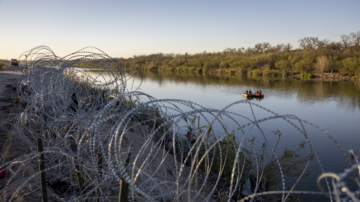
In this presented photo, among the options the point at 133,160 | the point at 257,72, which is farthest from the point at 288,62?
the point at 133,160

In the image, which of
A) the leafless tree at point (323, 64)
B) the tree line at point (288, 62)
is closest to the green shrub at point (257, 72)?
the tree line at point (288, 62)

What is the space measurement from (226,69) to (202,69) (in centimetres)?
852

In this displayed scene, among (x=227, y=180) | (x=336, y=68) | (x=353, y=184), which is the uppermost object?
(x=336, y=68)

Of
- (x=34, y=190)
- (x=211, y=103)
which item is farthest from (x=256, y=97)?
(x=34, y=190)

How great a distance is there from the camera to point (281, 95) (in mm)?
21859

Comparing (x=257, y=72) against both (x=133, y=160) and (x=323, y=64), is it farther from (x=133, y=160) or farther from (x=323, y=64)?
(x=133, y=160)

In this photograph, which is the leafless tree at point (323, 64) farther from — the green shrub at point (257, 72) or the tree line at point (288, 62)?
the green shrub at point (257, 72)

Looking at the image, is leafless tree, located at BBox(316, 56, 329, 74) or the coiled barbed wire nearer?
the coiled barbed wire

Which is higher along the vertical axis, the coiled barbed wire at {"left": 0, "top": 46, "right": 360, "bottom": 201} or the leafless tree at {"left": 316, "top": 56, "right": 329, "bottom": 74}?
the leafless tree at {"left": 316, "top": 56, "right": 329, "bottom": 74}

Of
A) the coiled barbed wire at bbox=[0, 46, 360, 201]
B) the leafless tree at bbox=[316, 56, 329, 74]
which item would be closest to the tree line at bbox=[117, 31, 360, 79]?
the leafless tree at bbox=[316, 56, 329, 74]

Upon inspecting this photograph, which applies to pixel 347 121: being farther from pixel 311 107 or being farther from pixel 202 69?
pixel 202 69

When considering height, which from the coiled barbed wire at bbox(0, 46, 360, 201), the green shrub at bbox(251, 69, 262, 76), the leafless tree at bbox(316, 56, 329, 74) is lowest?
the coiled barbed wire at bbox(0, 46, 360, 201)

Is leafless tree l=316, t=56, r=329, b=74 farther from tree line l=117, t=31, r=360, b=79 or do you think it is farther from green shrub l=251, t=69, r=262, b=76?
green shrub l=251, t=69, r=262, b=76

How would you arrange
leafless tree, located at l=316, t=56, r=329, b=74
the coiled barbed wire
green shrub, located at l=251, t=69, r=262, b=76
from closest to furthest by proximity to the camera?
the coiled barbed wire < leafless tree, located at l=316, t=56, r=329, b=74 < green shrub, located at l=251, t=69, r=262, b=76
